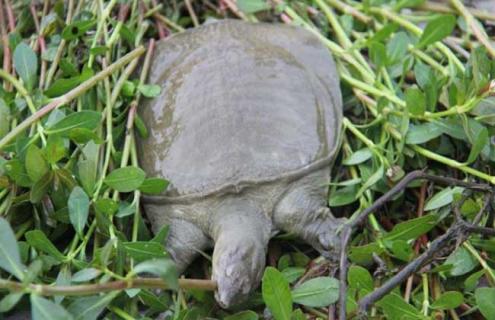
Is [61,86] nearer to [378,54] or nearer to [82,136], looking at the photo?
[82,136]

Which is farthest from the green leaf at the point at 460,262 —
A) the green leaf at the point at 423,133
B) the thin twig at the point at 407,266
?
the green leaf at the point at 423,133

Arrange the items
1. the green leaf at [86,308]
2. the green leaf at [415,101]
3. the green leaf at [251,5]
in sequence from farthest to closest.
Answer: the green leaf at [251,5]
the green leaf at [415,101]
the green leaf at [86,308]

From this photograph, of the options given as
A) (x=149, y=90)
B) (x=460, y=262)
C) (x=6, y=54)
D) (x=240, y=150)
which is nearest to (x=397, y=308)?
(x=460, y=262)

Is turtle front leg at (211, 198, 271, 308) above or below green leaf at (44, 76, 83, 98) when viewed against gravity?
below

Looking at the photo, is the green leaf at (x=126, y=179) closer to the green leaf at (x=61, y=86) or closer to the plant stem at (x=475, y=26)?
the green leaf at (x=61, y=86)

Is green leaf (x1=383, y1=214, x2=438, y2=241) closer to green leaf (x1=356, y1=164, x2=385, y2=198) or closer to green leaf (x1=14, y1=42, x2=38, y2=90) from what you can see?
green leaf (x1=356, y1=164, x2=385, y2=198)

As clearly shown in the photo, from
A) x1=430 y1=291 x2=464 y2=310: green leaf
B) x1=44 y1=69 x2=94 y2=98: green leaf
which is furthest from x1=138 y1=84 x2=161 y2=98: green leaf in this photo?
x1=430 y1=291 x2=464 y2=310: green leaf

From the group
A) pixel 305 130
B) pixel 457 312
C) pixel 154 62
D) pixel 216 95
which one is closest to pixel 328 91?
pixel 305 130
